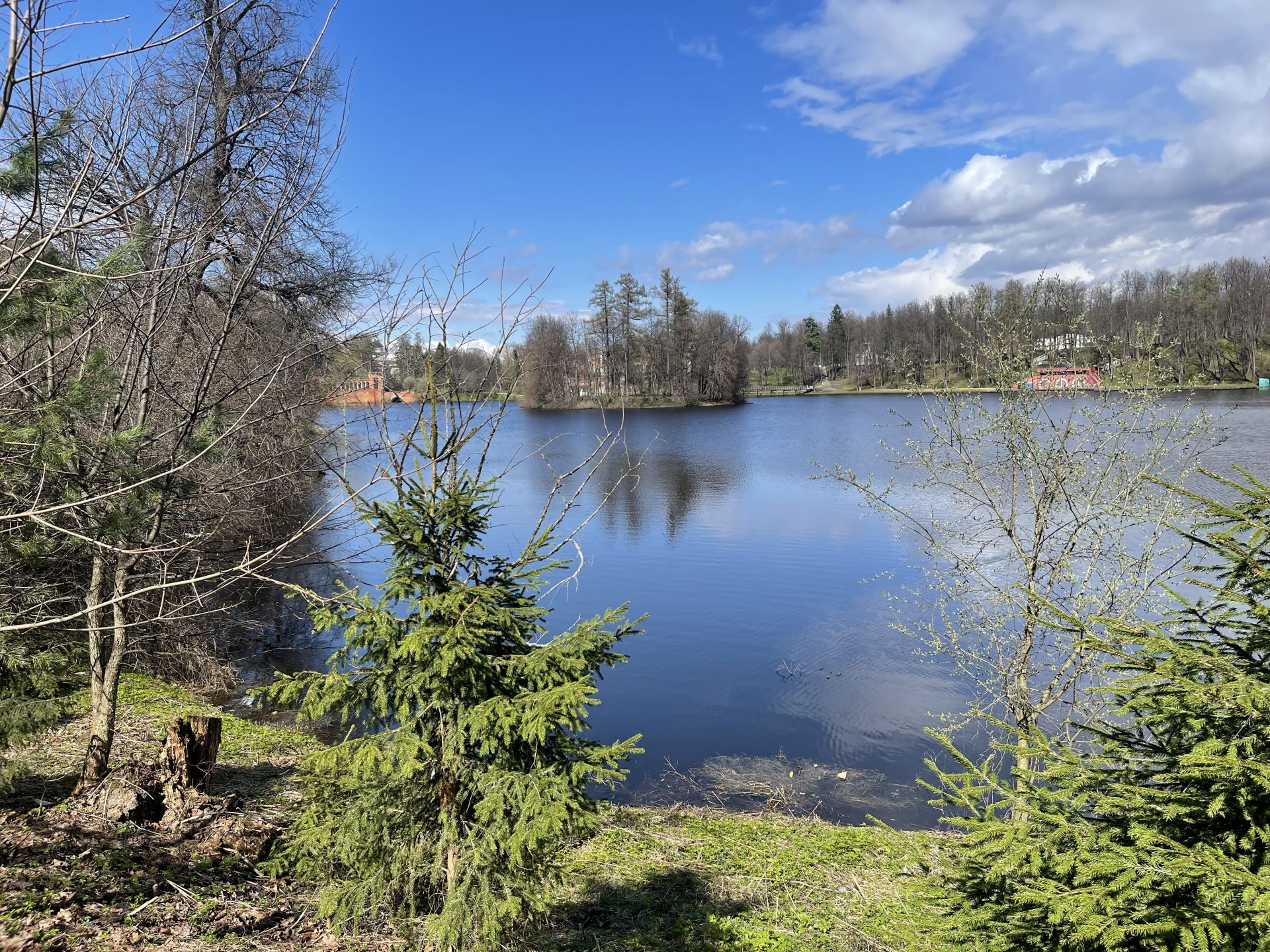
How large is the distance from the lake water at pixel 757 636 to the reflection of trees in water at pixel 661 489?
12 centimetres

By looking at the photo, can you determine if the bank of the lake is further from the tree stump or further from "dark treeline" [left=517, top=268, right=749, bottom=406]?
"dark treeline" [left=517, top=268, right=749, bottom=406]

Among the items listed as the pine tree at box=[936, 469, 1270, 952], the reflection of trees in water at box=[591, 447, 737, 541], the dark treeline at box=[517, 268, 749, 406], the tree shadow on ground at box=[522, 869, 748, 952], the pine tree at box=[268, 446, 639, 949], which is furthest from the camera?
the dark treeline at box=[517, 268, 749, 406]

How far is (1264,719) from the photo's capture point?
239 centimetres

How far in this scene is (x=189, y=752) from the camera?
557 centimetres

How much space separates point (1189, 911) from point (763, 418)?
52025mm

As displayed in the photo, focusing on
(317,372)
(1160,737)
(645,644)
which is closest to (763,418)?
(645,644)

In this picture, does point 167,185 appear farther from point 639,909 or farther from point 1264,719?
point 1264,719

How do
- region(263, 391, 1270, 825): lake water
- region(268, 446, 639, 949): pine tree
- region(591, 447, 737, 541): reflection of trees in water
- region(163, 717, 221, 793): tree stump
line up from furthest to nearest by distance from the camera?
region(591, 447, 737, 541): reflection of trees in water < region(263, 391, 1270, 825): lake water < region(163, 717, 221, 793): tree stump < region(268, 446, 639, 949): pine tree

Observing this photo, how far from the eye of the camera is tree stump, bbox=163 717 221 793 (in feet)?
18.1

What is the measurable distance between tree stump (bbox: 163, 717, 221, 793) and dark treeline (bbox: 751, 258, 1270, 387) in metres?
7.58

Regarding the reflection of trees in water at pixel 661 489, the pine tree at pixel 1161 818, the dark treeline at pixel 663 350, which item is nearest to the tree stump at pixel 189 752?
the pine tree at pixel 1161 818

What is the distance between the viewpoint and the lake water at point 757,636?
362 inches

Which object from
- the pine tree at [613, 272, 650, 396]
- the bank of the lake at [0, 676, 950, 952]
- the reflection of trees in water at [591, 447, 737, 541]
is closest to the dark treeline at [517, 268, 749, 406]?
the pine tree at [613, 272, 650, 396]

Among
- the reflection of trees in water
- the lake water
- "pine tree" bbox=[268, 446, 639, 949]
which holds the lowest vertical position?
the lake water
